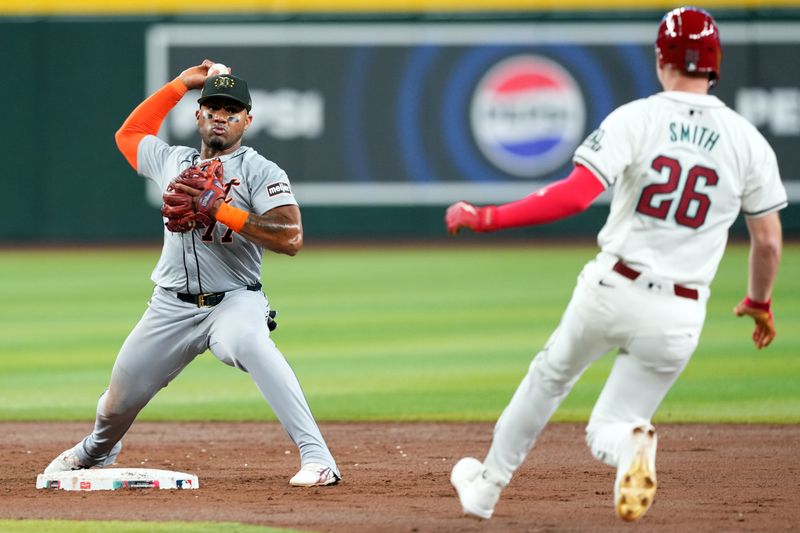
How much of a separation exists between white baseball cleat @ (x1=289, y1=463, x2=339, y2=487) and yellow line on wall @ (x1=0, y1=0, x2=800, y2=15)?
15891mm

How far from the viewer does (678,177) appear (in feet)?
14.5

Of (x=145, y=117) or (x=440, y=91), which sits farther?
(x=440, y=91)

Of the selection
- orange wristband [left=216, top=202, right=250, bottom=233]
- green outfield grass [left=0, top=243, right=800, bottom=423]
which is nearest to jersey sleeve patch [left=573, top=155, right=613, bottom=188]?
orange wristband [left=216, top=202, right=250, bottom=233]

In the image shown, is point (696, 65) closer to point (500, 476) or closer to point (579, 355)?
point (579, 355)

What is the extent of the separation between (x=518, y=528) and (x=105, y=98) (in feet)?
56.4

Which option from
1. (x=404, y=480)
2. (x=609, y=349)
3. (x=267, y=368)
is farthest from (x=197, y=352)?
(x=609, y=349)

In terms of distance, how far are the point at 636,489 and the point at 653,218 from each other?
2.88 ft

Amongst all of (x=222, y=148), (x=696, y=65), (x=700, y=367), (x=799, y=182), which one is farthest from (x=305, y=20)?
(x=696, y=65)

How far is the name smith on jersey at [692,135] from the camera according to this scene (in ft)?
14.5

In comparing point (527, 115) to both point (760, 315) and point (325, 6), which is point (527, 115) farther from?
point (760, 315)

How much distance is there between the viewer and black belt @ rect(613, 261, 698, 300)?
14.5 ft

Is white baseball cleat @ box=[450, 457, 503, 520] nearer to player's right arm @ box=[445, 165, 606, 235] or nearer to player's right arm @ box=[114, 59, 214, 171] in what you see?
player's right arm @ box=[445, 165, 606, 235]

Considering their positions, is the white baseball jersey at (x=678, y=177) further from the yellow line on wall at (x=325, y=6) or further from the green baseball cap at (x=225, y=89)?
the yellow line on wall at (x=325, y=6)

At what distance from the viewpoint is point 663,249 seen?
4.43m
